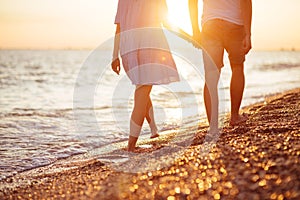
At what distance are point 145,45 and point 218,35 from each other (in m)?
0.74

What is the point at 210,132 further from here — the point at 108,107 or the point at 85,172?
the point at 108,107

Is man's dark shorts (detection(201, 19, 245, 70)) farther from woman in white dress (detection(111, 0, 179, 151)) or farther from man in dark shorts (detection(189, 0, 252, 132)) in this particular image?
woman in white dress (detection(111, 0, 179, 151))

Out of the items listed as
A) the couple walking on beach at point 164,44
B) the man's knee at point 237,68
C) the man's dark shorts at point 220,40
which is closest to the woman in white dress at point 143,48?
the couple walking on beach at point 164,44

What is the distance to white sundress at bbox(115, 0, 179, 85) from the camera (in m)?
4.37

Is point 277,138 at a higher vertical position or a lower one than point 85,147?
higher

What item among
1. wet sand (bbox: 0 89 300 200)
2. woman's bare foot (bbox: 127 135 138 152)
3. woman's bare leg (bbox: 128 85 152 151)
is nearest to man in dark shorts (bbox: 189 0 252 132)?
woman's bare leg (bbox: 128 85 152 151)

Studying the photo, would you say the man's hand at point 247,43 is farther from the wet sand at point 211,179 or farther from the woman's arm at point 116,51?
the woman's arm at point 116,51

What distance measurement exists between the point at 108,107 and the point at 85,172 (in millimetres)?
7334

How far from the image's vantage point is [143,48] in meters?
4.37

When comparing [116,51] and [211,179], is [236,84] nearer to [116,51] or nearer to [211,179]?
[116,51]

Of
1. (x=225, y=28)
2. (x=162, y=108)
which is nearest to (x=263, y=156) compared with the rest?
(x=225, y=28)

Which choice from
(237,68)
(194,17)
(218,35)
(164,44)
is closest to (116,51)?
(164,44)

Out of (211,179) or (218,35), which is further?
(218,35)

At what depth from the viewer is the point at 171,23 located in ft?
14.9
